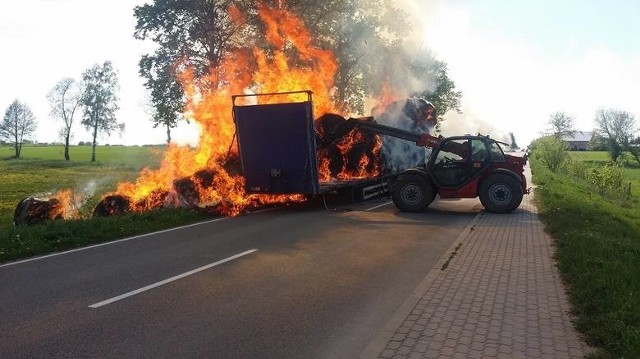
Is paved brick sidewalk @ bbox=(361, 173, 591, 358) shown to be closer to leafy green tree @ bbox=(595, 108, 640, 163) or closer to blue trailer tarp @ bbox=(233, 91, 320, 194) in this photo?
blue trailer tarp @ bbox=(233, 91, 320, 194)

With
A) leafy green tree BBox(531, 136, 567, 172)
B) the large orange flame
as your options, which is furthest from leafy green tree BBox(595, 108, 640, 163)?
the large orange flame

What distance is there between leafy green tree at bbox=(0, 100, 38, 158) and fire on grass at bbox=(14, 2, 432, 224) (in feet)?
219

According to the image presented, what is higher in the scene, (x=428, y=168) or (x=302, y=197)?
(x=428, y=168)

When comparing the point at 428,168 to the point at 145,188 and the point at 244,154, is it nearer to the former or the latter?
the point at 244,154

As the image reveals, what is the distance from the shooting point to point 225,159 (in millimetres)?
16188

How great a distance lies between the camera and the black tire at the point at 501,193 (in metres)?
14.2

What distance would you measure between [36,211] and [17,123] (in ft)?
248

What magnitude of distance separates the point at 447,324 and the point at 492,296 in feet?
4.23

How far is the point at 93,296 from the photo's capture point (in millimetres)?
6441

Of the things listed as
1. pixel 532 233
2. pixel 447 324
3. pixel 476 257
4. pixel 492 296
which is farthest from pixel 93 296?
pixel 532 233

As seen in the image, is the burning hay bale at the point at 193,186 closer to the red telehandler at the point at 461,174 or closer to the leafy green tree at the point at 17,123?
the red telehandler at the point at 461,174

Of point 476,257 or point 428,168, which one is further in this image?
point 428,168

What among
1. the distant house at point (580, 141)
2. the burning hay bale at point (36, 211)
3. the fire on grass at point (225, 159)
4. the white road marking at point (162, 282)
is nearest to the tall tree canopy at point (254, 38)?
the fire on grass at point (225, 159)

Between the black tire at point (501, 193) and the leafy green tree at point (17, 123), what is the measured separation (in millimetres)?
77258
